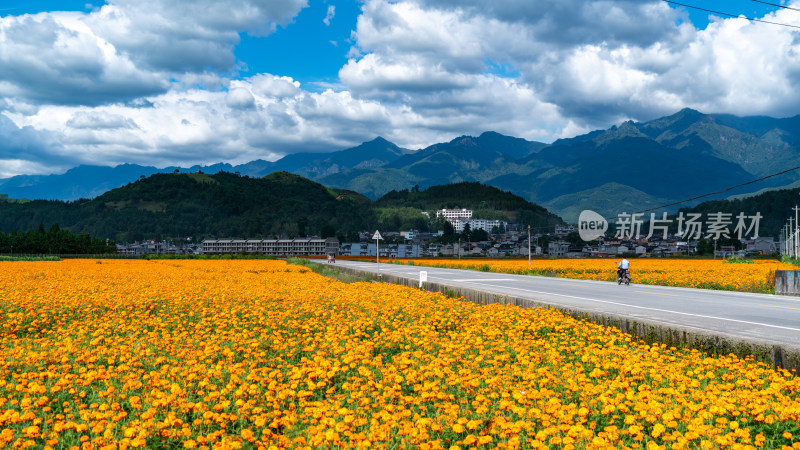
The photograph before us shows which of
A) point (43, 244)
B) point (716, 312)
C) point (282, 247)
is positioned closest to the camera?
point (716, 312)

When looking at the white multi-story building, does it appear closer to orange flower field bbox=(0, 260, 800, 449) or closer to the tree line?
the tree line

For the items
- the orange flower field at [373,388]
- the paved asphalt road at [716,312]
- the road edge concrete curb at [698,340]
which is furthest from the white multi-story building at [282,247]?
the orange flower field at [373,388]

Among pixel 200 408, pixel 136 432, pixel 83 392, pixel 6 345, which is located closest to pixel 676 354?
pixel 200 408

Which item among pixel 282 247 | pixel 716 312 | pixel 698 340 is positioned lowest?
pixel 282 247

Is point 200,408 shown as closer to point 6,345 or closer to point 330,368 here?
point 330,368

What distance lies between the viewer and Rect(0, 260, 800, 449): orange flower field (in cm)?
496

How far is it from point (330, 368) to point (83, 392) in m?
2.89

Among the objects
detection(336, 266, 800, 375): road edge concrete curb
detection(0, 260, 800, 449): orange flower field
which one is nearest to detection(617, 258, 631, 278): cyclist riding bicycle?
detection(336, 266, 800, 375): road edge concrete curb

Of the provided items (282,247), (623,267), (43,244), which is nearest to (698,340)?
(623,267)

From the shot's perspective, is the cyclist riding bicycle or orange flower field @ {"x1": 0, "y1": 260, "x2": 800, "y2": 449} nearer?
orange flower field @ {"x1": 0, "y1": 260, "x2": 800, "y2": 449}

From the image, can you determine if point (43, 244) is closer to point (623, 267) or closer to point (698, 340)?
point (623, 267)

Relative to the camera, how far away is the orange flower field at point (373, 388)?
16.3 feet

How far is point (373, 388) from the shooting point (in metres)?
6.57

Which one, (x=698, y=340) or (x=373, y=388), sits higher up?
(x=698, y=340)
